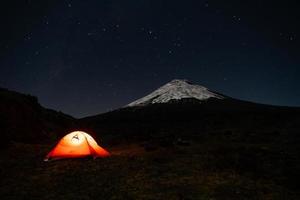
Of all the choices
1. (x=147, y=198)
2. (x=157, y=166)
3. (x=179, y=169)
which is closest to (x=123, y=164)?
(x=157, y=166)

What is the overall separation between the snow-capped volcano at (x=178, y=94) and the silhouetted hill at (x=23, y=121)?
84613mm

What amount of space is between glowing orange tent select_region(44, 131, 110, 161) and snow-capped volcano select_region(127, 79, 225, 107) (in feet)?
318

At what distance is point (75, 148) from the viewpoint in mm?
16703

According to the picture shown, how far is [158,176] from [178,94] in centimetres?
11333

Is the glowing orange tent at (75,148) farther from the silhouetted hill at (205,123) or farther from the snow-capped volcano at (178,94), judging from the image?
the snow-capped volcano at (178,94)

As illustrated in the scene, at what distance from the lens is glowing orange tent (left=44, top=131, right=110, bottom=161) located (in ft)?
Answer: 53.7

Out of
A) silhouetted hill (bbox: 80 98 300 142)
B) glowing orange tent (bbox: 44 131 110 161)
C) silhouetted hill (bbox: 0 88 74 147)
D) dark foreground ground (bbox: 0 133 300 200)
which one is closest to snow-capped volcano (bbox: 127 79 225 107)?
silhouetted hill (bbox: 80 98 300 142)

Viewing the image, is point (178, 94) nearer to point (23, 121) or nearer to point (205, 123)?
point (205, 123)

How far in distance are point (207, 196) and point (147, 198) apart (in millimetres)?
2253

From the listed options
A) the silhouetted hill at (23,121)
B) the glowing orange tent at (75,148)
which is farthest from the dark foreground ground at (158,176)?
the silhouetted hill at (23,121)

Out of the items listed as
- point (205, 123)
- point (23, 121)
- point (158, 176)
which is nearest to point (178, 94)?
point (205, 123)

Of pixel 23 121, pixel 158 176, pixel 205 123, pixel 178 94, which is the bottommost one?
pixel 158 176

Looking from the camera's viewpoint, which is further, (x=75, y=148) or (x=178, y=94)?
(x=178, y=94)

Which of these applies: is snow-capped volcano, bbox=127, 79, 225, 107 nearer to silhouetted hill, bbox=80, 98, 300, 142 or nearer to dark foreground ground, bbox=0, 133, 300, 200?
silhouetted hill, bbox=80, 98, 300, 142
